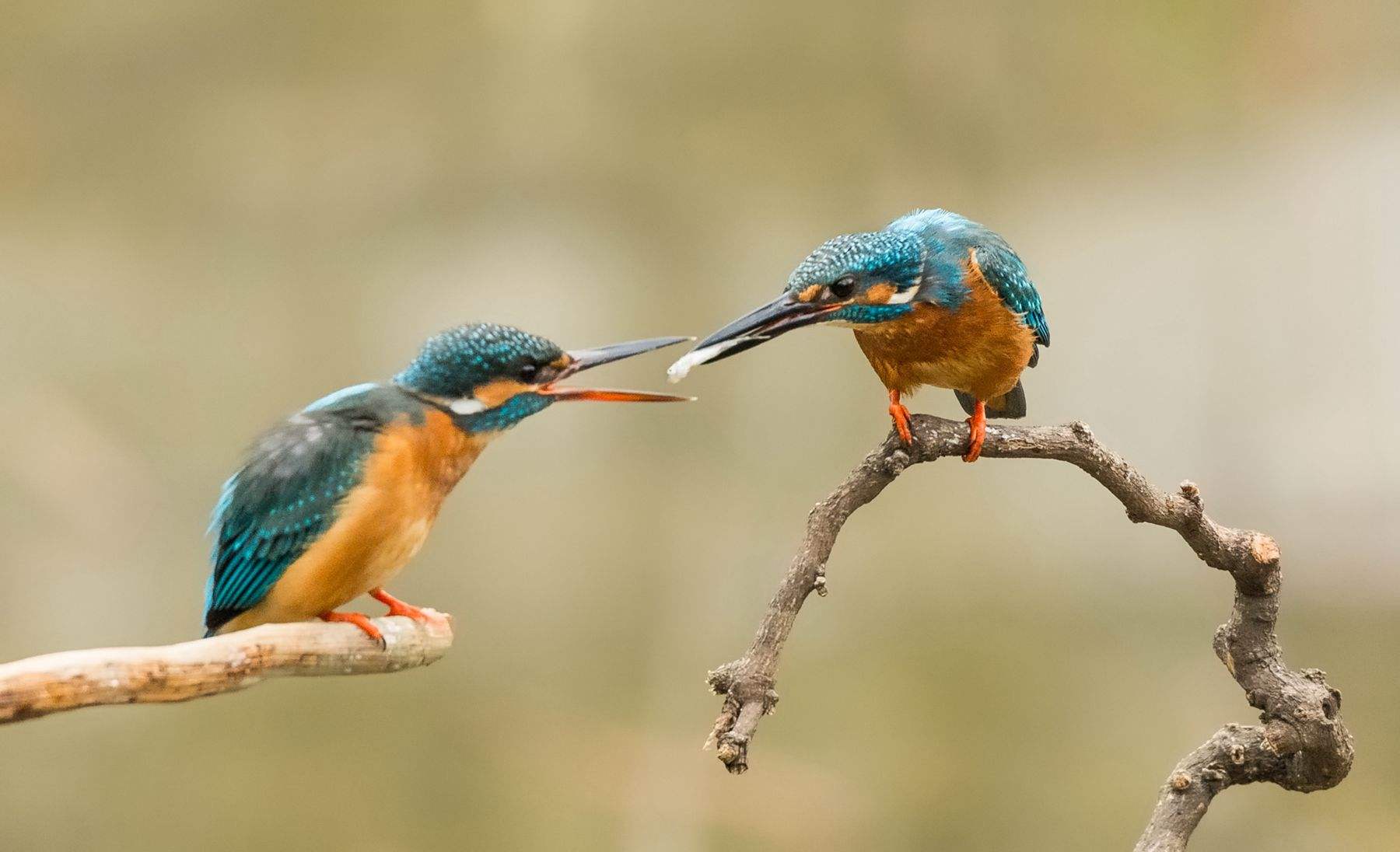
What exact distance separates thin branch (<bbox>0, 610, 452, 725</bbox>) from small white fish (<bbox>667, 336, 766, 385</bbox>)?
0.37 meters

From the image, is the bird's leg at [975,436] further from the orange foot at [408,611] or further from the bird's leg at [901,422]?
the orange foot at [408,611]

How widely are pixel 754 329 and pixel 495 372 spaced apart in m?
0.25

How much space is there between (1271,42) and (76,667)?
10.1ft

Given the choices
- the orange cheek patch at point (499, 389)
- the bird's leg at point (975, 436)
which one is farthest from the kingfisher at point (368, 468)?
the bird's leg at point (975, 436)

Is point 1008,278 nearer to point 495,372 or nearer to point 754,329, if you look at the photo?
point 754,329

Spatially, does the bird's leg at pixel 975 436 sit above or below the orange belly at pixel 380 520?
above

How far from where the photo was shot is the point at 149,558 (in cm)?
280

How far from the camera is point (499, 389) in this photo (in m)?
1.15

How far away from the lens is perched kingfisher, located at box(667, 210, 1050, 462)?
1.24m

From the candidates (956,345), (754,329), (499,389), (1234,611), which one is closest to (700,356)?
(754,329)

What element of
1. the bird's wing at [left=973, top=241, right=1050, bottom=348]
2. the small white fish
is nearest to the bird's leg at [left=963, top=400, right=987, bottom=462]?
the bird's wing at [left=973, top=241, right=1050, bottom=348]

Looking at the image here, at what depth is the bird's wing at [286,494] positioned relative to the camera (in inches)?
46.0

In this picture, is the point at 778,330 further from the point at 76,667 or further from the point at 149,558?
the point at 149,558

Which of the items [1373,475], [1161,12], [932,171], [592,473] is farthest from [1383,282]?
[592,473]
